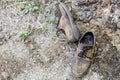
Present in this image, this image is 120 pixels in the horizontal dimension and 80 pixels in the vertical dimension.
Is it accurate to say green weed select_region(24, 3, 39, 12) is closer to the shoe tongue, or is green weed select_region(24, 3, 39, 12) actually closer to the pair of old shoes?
the pair of old shoes

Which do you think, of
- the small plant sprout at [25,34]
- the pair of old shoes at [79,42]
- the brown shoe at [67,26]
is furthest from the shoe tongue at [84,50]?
the small plant sprout at [25,34]

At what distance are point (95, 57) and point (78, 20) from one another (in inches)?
14.3

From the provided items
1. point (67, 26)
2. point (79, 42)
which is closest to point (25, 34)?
point (67, 26)

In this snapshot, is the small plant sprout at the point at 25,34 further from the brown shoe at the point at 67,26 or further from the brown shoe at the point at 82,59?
the brown shoe at the point at 82,59

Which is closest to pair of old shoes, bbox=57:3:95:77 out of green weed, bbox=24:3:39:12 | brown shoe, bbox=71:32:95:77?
brown shoe, bbox=71:32:95:77

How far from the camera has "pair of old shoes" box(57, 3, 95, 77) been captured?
2336mm

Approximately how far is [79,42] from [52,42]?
0.74 feet

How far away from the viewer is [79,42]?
2.41 m

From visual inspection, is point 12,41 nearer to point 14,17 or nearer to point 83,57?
point 14,17

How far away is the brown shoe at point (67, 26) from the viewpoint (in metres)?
2.44

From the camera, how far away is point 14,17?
2.63 meters

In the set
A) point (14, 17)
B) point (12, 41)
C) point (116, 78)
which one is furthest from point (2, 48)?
point (116, 78)

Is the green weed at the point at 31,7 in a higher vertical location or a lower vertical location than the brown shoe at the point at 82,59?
higher

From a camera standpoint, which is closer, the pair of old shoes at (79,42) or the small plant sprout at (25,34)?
the pair of old shoes at (79,42)
